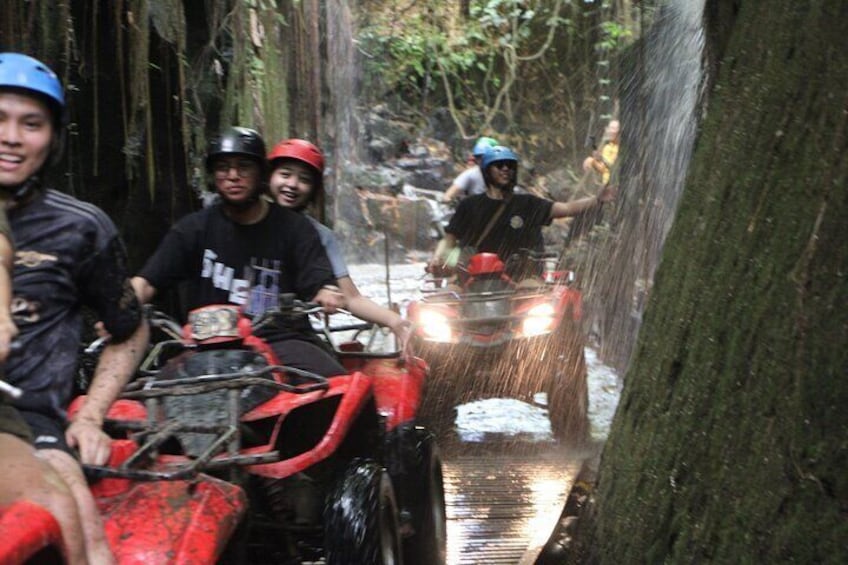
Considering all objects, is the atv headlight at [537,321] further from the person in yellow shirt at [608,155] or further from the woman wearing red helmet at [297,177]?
the person in yellow shirt at [608,155]

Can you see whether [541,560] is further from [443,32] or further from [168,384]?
[443,32]

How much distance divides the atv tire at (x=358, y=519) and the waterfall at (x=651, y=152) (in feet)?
12.0

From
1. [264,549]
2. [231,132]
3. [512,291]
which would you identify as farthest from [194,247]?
[512,291]

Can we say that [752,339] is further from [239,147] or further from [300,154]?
[300,154]

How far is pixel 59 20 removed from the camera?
5.31 m

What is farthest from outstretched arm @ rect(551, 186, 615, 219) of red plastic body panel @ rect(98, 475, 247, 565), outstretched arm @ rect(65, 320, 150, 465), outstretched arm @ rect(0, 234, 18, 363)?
outstretched arm @ rect(0, 234, 18, 363)

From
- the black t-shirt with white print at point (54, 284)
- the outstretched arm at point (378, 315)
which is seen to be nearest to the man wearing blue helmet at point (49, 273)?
the black t-shirt with white print at point (54, 284)

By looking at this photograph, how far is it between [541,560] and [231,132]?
2399 mm

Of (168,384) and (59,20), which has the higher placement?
(59,20)

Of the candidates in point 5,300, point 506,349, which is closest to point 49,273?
point 5,300

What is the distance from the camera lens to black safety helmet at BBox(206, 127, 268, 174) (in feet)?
16.2

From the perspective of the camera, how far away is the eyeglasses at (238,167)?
16.4 ft

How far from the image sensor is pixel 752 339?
10.2 feet

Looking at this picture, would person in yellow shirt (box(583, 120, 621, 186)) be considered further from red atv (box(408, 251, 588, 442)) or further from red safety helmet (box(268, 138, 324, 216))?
red safety helmet (box(268, 138, 324, 216))
